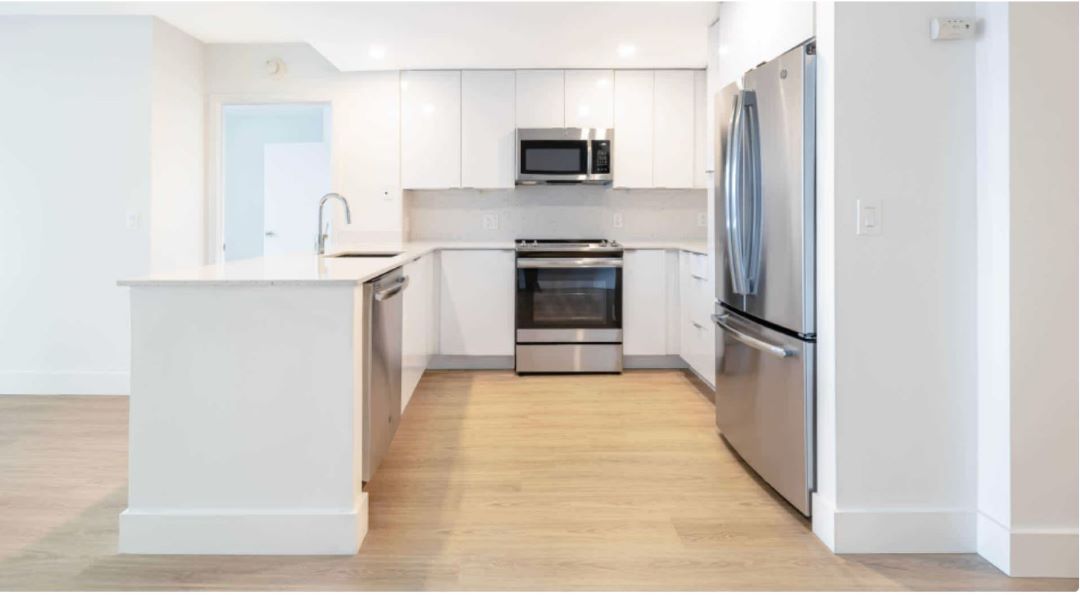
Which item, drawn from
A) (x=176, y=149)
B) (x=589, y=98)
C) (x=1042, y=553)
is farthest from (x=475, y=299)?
(x=1042, y=553)

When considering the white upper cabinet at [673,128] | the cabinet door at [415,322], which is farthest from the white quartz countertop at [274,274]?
the white upper cabinet at [673,128]

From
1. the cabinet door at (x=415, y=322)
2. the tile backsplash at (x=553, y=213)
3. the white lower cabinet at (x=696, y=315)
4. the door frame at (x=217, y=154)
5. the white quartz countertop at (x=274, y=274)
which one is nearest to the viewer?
the white quartz countertop at (x=274, y=274)

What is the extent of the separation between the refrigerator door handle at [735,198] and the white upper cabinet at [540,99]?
8.12 ft

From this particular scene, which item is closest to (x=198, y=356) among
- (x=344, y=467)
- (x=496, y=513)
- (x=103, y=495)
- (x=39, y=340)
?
(x=344, y=467)

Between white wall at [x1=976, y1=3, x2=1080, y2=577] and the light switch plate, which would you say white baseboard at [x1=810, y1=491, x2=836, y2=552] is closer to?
white wall at [x1=976, y1=3, x2=1080, y2=577]

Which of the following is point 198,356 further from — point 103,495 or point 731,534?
point 731,534

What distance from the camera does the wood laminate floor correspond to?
82.4 inches

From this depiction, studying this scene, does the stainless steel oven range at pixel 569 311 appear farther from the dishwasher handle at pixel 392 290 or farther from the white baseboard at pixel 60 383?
the white baseboard at pixel 60 383

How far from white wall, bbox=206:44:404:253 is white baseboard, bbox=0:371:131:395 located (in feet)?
3.86

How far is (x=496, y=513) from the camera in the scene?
2607 mm

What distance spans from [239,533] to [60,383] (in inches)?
121

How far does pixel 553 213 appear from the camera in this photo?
5.76 m

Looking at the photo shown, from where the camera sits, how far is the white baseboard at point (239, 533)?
2254 mm

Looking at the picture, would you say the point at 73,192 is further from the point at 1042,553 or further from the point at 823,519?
the point at 1042,553
